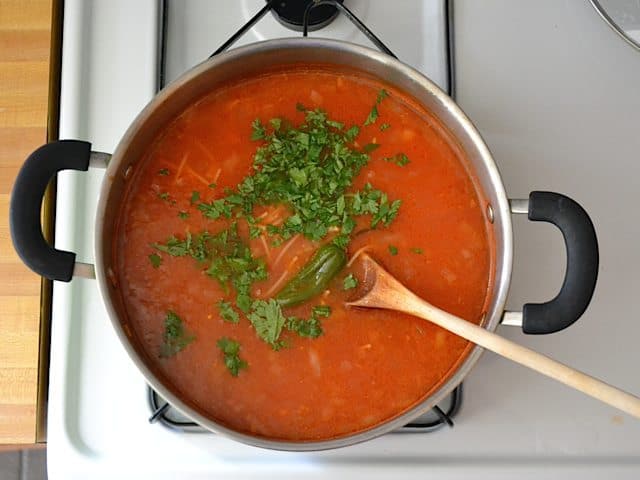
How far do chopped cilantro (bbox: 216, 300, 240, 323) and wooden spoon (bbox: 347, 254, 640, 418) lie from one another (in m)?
0.14

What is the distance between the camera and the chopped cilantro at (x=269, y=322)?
3.08 feet

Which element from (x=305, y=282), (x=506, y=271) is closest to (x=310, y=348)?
(x=305, y=282)

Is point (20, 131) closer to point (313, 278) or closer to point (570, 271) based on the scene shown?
point (313, 278)

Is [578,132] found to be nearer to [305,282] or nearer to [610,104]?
[610,104]

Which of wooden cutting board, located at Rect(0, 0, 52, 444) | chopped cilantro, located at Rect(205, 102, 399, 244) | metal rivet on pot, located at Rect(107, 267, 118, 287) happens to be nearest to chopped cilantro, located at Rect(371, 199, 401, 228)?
chopped cilantro, located at Rect(205, 102, 399, 244)

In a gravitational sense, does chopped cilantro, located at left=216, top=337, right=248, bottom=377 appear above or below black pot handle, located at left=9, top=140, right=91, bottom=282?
below

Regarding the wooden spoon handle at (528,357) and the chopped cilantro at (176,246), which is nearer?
the wooden spoon handle at (528,357)

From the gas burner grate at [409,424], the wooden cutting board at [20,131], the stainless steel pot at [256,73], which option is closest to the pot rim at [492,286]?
the stainless steel pot at [256,73]

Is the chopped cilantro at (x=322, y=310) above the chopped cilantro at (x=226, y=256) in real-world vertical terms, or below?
below

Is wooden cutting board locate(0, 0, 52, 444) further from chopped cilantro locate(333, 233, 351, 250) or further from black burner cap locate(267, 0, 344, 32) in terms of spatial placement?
chopped cilantro locate(333, 233, 351, 250)

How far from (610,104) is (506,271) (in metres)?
0.37

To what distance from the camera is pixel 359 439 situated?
0.87 meters

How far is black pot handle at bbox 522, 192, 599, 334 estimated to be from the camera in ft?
2.81

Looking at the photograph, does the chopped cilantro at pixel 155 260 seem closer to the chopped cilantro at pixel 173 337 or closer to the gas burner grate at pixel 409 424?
the chopped cilantro at pixel 173 337
